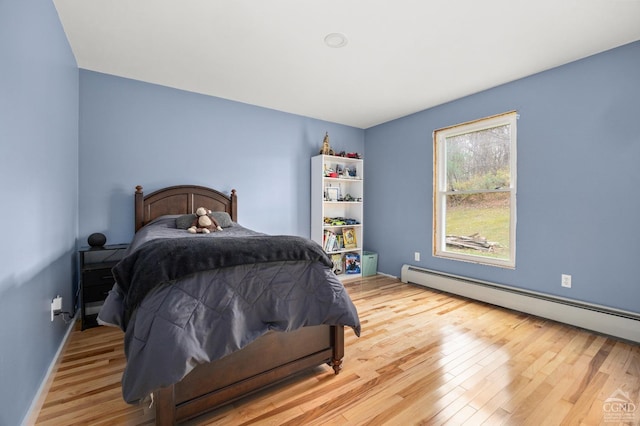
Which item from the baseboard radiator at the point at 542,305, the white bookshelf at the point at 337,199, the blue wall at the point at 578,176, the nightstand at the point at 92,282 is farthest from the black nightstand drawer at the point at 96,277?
the blue wall at the point at 578,176

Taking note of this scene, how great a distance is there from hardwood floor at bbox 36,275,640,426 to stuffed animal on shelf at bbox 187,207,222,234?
3.43 ft

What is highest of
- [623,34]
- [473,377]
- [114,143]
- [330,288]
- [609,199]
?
[623,34]

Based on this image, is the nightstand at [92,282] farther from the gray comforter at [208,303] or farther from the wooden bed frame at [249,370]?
the wooden bed frame at [249,370]

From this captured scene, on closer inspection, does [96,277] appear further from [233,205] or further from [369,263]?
[369,263]

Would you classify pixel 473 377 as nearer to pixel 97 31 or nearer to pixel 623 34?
pixel 623 34

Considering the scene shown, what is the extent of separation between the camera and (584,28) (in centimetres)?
212

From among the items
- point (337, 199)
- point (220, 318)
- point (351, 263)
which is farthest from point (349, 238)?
point (220, 318)

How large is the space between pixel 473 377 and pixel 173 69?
3.52 m

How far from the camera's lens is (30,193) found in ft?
4.91

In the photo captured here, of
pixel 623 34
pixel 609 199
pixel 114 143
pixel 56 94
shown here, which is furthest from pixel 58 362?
pixel 623 34

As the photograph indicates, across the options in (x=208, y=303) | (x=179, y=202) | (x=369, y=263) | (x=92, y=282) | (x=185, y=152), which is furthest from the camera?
(x=369, y=263)

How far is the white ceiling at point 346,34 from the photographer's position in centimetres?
192

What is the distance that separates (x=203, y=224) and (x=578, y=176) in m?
3.47

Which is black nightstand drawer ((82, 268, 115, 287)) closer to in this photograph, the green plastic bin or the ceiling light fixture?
the ceiling light fixture
